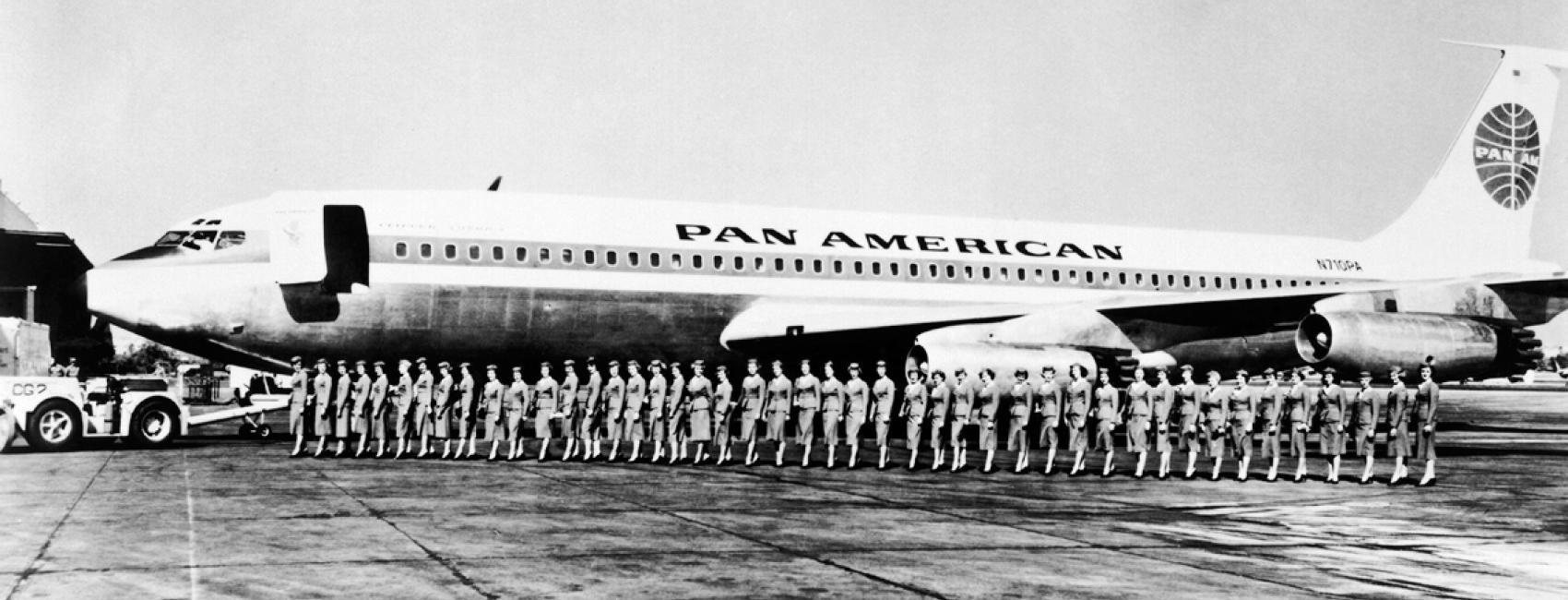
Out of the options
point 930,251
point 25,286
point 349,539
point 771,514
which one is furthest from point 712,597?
point 25,286

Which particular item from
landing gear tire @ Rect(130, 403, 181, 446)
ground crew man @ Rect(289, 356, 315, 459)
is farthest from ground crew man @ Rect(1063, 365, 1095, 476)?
landing gear tire @ Rect(130, 403, 181, 446)

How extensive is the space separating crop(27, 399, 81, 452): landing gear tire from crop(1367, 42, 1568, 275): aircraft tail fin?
80.2ft

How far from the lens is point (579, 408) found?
1712cm

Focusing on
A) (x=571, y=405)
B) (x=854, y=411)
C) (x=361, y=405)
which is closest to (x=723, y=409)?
(x=854, y=411)

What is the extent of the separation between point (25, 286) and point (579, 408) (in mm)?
31014

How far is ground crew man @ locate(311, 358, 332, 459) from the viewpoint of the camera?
53.8 ft

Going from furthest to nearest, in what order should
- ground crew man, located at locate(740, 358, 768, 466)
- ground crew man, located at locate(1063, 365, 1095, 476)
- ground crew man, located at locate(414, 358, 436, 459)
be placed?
ground crew man, located at locate(414, 358, 436, 459)
ground crew man, located at locate(740, 358, 768, 466)
ground crew man, located at locate(1063, 365, 1095, 476)

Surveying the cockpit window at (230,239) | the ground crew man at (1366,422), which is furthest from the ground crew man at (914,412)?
the cockpit window at (230,239)

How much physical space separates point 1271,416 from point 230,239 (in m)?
13.6

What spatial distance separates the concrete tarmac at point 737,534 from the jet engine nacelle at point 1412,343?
16.2 feet

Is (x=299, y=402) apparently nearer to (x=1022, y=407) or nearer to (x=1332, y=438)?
(x=1022, y=407)

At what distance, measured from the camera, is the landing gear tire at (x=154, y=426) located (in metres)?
17.8

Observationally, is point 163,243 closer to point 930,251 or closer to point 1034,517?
point 930,251

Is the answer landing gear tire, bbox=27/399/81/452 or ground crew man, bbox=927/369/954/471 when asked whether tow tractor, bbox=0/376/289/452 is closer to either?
landing gear tire, bbox=27/399/81/452
